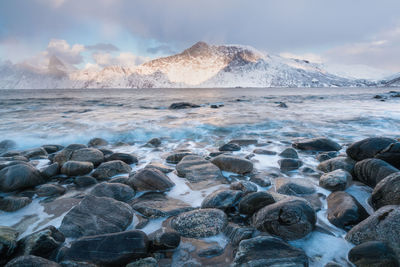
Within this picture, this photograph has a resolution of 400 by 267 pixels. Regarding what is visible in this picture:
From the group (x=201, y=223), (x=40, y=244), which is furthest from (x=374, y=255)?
(x=40, y=244)

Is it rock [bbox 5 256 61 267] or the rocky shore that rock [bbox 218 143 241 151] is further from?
rock [bbox 5 256 61 267]

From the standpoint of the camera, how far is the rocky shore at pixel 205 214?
190 cm

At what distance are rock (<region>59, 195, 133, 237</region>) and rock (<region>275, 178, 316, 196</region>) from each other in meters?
2.32

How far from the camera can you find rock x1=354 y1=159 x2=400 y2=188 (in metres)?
3.33

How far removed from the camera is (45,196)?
344 centimetres

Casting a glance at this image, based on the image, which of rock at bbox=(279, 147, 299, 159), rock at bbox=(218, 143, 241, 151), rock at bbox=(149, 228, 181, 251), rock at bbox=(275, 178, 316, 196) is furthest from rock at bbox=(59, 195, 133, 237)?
rock at bbox=(279, 147, 299, 159)

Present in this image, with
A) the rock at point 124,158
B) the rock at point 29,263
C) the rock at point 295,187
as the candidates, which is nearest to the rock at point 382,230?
the rock at point 295,187

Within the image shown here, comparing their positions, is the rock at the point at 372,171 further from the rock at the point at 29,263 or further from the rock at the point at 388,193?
the rock at the point at 29,263

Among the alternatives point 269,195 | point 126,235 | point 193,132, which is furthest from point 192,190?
point 193,132

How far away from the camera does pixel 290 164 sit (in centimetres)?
461

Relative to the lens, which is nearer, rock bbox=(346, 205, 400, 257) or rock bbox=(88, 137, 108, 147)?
rock bbox=(346, 205, 400, 257)

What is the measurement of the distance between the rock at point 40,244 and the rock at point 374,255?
9.41ft

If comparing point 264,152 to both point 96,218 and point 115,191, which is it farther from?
point 96,218

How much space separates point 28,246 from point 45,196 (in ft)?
5.39
